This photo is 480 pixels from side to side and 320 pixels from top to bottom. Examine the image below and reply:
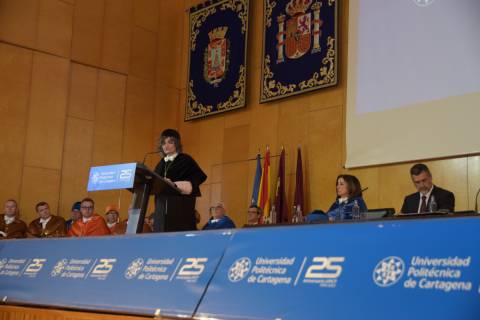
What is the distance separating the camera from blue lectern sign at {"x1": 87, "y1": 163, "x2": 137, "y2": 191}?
3074mm

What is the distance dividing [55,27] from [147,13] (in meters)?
1.71

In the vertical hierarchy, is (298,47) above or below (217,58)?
below

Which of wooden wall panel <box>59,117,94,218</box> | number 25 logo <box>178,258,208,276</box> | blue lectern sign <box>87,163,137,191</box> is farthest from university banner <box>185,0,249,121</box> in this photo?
number 25 logo <box>178,258,208,276</box>

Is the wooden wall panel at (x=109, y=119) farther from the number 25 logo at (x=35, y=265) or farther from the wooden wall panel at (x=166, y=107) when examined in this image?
the number 25 logo at (x=35, y=265)


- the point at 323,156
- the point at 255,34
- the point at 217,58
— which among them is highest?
the point at 255,34

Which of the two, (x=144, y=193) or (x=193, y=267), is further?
(x=144, y=193)

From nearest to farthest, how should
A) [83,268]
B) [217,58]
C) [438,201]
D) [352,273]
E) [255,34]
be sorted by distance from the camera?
[352,273], [83,268], [438,201], [255,34], [217,58]

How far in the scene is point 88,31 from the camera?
940cm

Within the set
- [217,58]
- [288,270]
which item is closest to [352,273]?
[288,270]

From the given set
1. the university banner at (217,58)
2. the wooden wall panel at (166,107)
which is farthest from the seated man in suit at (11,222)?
the university banner at (217,58)

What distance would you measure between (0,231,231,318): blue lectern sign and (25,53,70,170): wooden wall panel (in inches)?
230

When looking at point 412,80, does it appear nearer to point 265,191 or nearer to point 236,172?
point 265,191

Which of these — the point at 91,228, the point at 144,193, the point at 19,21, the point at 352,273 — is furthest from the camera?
the point at 19,21

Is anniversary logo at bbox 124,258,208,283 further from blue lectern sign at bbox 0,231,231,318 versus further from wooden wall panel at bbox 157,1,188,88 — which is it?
wooden wall panel at bbox 157,1,188,88
